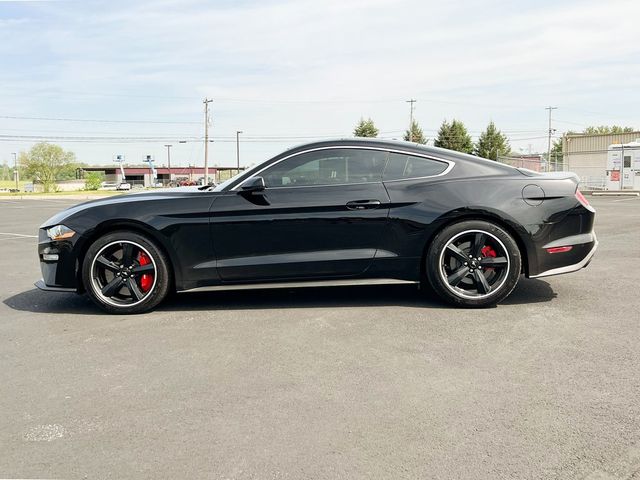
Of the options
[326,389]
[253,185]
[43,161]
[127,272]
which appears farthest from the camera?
[43,161]

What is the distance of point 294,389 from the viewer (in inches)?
121

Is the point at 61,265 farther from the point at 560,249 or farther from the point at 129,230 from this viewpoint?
the point at 560,249

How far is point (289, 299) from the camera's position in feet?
16.9

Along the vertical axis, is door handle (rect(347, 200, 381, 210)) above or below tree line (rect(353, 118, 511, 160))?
below

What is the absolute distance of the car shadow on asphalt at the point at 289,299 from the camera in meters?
4.93

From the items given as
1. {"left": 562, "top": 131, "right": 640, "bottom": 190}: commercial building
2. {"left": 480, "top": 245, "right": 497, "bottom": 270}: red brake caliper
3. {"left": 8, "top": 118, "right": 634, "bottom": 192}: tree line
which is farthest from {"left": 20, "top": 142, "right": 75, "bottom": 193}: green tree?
{"left": 480, "top": 245, "right": 497, "bottom": 270}: red brake caliper

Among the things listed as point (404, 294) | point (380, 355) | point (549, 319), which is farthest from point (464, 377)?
point (404, 294)

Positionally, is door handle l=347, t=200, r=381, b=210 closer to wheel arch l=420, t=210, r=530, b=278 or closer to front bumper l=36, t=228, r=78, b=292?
wheel arch l=420, t=210, r=530, b=278

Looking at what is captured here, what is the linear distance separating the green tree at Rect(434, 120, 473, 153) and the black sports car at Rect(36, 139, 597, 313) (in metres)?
62.9

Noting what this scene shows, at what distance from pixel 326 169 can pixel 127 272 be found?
74.5 inches

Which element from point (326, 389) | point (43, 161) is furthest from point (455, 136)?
point (326, 389)

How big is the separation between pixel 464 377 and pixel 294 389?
972 mm

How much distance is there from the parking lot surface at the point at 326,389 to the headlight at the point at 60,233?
2.24 feet

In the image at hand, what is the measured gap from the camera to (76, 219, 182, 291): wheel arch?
4.69 meters
